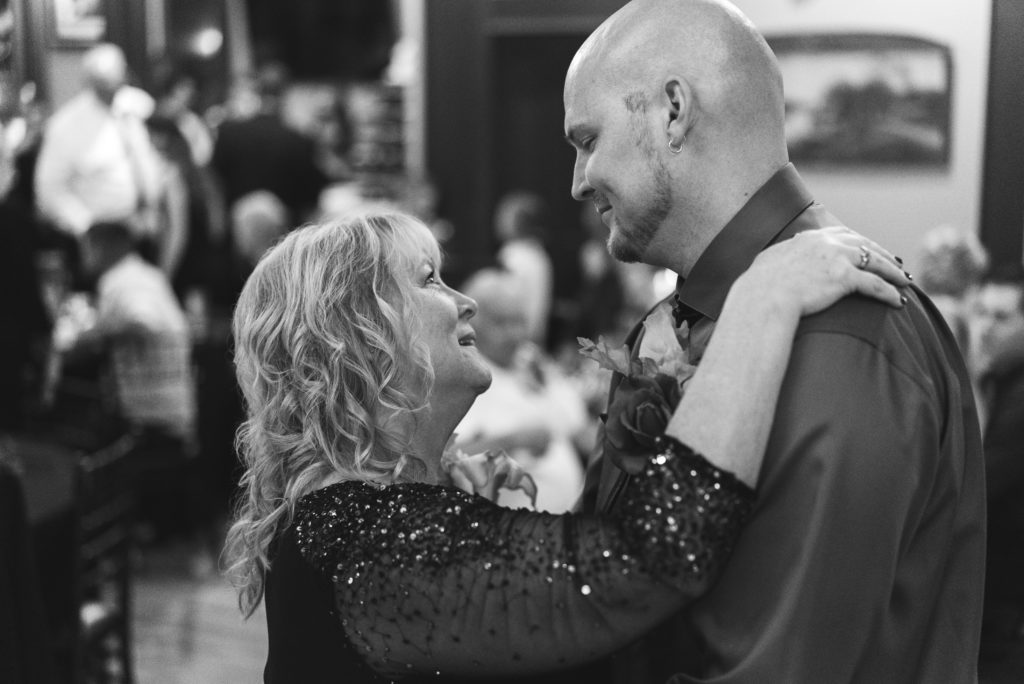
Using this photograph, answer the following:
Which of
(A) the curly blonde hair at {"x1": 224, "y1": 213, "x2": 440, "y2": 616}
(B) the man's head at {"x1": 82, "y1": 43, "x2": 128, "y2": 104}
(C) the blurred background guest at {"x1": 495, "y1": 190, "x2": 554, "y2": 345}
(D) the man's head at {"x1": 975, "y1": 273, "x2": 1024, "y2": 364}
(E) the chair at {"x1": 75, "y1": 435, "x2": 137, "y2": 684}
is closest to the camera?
(A) the curly blonde hair at {"x1": 224, "y1": 213, "x2": 440, "y2": 616}

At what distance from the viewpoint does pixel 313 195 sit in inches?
341

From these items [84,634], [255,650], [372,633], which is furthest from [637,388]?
[255,650]

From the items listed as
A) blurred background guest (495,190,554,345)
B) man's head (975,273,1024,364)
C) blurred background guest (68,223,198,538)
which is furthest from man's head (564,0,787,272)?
blurred background guest (495,190,554,345)

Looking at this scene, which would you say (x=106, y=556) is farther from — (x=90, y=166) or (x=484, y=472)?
(x=90, y=166)

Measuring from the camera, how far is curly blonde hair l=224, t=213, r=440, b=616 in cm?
157

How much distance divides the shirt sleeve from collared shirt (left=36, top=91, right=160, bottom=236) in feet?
18.4

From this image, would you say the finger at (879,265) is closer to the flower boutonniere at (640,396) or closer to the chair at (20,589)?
the flower boutonniere at (640,396)

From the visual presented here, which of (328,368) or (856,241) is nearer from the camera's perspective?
(856,241)

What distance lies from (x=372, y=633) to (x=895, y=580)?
59cm

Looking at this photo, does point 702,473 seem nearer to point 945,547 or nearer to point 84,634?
point 945,547

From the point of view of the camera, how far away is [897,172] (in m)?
6.74

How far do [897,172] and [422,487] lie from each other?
581 cm

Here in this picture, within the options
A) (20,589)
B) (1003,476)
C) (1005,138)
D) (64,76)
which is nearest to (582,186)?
(20,589)

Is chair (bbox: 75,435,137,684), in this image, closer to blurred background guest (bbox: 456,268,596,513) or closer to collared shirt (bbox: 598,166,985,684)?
blurred background guest (bbox: 456,268,596,513)
